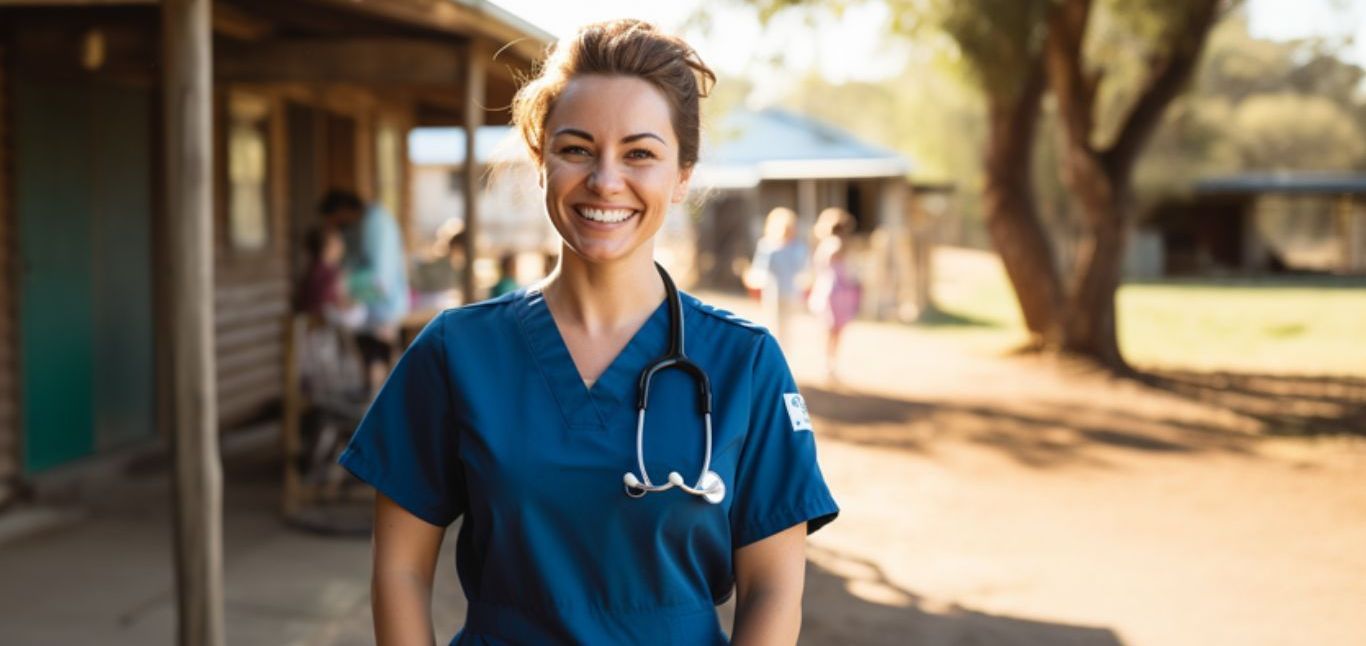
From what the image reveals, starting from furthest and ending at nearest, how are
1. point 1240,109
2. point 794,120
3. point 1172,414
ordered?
1. point 1240,109
2. point 794,120
3. point 1172,414

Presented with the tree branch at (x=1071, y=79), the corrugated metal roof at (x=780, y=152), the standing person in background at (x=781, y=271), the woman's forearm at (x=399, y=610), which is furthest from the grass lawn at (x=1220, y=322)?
the woman's forearm at (x=399, y=610)

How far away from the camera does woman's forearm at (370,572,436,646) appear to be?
1996mm

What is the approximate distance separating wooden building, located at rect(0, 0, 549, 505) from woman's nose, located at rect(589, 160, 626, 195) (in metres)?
4.76

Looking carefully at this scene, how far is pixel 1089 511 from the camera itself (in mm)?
8742

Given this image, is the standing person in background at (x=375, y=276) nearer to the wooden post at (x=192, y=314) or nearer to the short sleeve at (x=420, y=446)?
the wooden post at (x=192, y=314)

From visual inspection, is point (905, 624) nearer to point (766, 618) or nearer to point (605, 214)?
point (766, 618)

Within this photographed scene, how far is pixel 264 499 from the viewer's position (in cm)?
791

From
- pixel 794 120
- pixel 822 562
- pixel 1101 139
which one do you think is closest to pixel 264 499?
pixel 822 562

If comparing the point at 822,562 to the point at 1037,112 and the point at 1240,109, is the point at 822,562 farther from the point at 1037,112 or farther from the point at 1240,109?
the point at 1240,109

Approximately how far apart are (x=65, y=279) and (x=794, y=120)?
92.7 feet

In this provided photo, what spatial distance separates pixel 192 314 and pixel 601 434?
2.95 meters

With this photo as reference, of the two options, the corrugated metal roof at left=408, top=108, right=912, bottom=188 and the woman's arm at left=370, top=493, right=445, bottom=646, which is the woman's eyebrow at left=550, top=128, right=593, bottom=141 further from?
the corrugated metal roof at left=408, top=108, right=912, bottom=188

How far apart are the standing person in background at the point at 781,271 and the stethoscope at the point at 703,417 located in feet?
39.3

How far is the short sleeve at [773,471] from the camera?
1.99 meters
